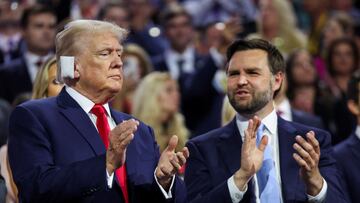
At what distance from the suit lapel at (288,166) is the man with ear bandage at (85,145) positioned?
64 cm

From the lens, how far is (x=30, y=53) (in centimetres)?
926

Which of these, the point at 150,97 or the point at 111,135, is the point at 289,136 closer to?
the point at 111,135

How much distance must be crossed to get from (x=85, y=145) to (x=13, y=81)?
4.13 meters

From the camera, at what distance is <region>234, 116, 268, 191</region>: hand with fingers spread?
5.11 meters

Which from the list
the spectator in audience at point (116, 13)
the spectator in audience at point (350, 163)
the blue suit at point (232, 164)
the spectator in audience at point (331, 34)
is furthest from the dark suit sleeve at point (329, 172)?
the spectator in audience at point (116, 13)

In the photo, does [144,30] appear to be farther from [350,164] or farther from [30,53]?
[350,164]

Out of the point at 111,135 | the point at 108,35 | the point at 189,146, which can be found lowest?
the point at 189,146

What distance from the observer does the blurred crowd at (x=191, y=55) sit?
335 inches

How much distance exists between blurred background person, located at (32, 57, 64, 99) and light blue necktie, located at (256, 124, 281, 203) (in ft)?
4.65

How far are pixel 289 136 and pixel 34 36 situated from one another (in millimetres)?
4280

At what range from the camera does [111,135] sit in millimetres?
4719

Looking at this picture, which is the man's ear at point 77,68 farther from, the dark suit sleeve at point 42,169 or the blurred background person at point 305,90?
the blurred background person at point 305,90

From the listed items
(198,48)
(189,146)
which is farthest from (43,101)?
(198,48)

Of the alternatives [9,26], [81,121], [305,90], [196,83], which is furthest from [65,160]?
[9,26]
